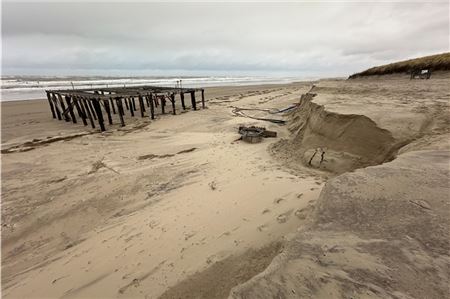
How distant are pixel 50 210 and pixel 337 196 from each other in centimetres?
634

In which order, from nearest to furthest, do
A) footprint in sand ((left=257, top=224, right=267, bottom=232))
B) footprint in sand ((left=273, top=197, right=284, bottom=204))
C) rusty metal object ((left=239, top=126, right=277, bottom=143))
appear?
footprint in sand ((left=257, top=224, right=267, bottom=232)) < footprint in sand ((left=273, top=197, right=284, bottom=204)) < rusty metal object ((left=239, top=126, right=277, bottom=143))

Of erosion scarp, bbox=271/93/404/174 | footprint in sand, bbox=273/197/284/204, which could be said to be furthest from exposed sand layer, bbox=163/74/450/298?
erosion scarp, bbox=271/93/404/174

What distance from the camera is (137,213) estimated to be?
18.1 feet

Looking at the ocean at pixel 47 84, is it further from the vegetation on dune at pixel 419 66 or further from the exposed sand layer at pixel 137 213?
the vegetation on dune at pixel 419 66

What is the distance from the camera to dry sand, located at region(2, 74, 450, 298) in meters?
2.42

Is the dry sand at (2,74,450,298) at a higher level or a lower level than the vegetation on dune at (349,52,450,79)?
lower

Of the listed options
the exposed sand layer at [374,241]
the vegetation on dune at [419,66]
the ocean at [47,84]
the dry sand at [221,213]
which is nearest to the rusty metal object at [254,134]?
the dry sand at [221,213]

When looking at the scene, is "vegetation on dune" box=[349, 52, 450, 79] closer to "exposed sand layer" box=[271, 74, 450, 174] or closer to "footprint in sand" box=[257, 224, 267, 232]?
"exposed sand layer" box=[271, 74, 450, 174]

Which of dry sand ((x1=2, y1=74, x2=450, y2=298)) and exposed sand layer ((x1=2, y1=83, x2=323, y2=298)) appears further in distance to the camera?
exposed sand layer ((x1=2, y1=83, x2=323, y2=298))

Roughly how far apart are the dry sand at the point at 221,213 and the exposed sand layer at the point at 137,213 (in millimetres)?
26

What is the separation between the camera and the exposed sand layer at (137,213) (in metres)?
3.84

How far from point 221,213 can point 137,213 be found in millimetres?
1908

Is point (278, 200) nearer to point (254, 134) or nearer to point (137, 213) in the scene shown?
point (137, 213)

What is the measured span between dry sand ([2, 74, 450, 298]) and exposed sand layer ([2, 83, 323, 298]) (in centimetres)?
3
